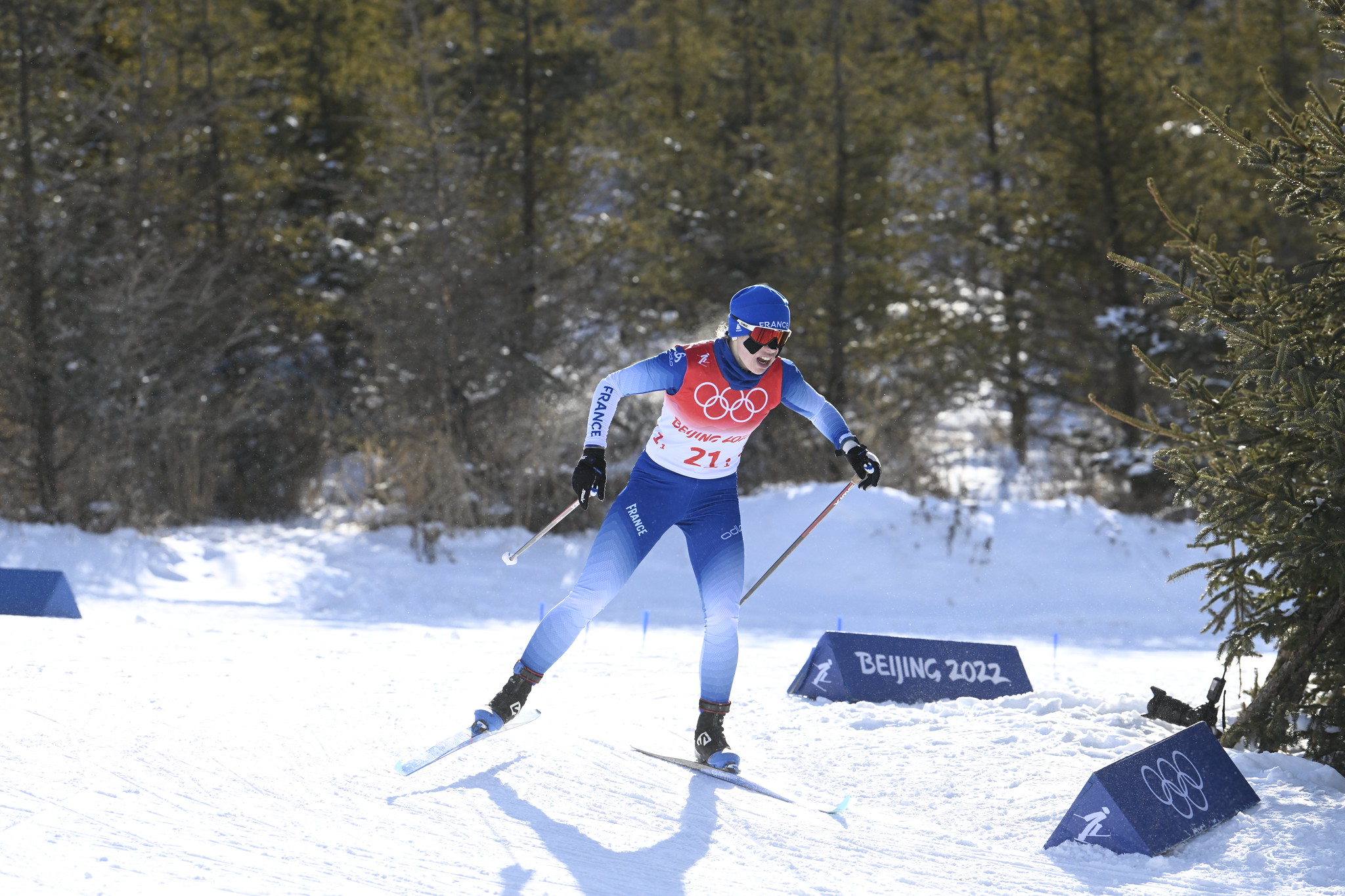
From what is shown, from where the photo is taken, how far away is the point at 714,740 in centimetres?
467

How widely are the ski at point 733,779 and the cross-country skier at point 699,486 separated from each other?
0.24ft

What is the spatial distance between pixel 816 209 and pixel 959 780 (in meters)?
14.2

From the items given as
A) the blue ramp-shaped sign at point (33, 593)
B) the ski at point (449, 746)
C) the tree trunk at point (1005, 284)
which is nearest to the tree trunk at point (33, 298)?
the blue ramp-shaped sign at point (33, 593)

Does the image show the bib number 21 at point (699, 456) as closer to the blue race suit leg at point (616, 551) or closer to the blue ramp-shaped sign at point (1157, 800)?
the blue race suit leg at point (616, 551)

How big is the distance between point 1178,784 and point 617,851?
205 centimetres

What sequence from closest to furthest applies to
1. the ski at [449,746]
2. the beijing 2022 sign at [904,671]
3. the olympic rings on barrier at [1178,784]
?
the olympic rings on barrier at [1178,784]
the ski at [449,746]
the beijing 2022 sign at [904,671]

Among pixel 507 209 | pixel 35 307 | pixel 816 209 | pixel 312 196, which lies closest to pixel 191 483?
pixel 35 307

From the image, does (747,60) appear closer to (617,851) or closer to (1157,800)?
(1157,800)

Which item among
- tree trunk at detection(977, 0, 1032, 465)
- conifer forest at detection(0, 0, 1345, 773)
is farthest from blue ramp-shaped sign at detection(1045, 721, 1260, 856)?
tree trunk at detection(977, 0, 1032, 465)

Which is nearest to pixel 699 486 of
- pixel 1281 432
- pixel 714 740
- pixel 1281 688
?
pixel 714 740

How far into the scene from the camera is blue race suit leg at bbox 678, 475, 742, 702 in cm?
477

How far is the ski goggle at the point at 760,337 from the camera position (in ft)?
15.2

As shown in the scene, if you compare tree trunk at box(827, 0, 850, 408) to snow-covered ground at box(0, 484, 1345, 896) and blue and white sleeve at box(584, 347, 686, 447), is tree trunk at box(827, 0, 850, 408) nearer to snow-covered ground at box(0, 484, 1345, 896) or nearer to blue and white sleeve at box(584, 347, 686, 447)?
snow-covered ground at box(0, 484, 1345, 896)

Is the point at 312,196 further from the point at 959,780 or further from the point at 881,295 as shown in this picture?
the point at 959,780
